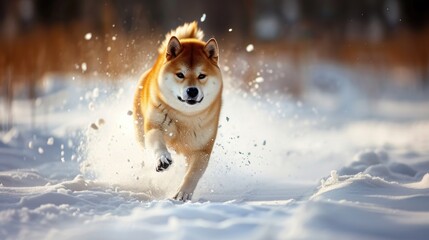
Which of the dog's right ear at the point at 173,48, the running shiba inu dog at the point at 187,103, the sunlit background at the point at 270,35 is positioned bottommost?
the running shiba inu dog at the point at 187,103

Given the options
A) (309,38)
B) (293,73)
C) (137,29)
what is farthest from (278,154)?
(309,38)

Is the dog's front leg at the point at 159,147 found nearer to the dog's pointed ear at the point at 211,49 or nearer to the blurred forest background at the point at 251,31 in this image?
the dog's pointed ear at the point at 211,49

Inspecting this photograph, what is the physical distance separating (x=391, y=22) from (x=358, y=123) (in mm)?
7170

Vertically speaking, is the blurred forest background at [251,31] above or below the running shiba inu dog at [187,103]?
above

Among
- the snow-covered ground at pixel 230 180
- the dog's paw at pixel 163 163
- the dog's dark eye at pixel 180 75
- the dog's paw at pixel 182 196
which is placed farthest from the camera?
the dog's dark eye at pixel 180 75

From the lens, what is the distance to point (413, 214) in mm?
3746

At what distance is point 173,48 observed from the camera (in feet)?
16.6

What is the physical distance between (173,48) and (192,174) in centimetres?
106

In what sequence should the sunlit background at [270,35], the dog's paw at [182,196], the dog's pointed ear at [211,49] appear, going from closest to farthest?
1. the dog's paw at [182,196]
2. the dog's pointed ear at [211,49]
3. the sunlit background at [270,35]

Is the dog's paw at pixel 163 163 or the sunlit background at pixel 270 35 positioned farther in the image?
the sunlit background at pixel 270 35

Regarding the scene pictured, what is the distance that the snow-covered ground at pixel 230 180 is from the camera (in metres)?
3.45

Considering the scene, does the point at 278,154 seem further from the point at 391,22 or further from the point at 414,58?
the point at 391,22

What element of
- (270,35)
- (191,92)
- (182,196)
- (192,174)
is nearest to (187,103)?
(191,92)

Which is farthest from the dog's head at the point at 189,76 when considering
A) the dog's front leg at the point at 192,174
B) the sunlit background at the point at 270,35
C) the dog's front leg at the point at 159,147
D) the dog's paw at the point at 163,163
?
the sunlit background at the point at 270,35
